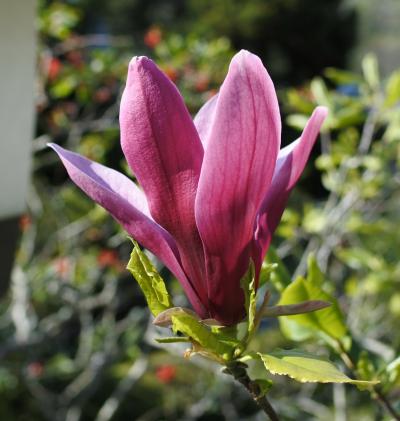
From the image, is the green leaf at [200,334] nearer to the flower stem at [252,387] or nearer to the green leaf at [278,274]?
the flower stem at [252,387]

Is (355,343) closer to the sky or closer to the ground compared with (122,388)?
closer to the sky

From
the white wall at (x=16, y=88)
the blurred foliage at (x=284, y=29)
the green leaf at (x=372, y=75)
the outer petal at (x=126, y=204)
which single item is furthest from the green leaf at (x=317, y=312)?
the blurred foliage at (x=284, y=29)

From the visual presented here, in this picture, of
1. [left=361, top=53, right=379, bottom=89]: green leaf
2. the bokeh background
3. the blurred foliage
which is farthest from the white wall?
the blurred foliage

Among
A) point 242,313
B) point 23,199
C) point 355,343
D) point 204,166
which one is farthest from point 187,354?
point 23,199

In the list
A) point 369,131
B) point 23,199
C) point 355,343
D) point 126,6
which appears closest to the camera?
point 355,343

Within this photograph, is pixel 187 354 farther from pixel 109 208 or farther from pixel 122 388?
pixel 122 388

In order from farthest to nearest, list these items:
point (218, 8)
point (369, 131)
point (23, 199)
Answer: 1. point (218, 8)
2. point (23, 199)
3. point (369, 131)
